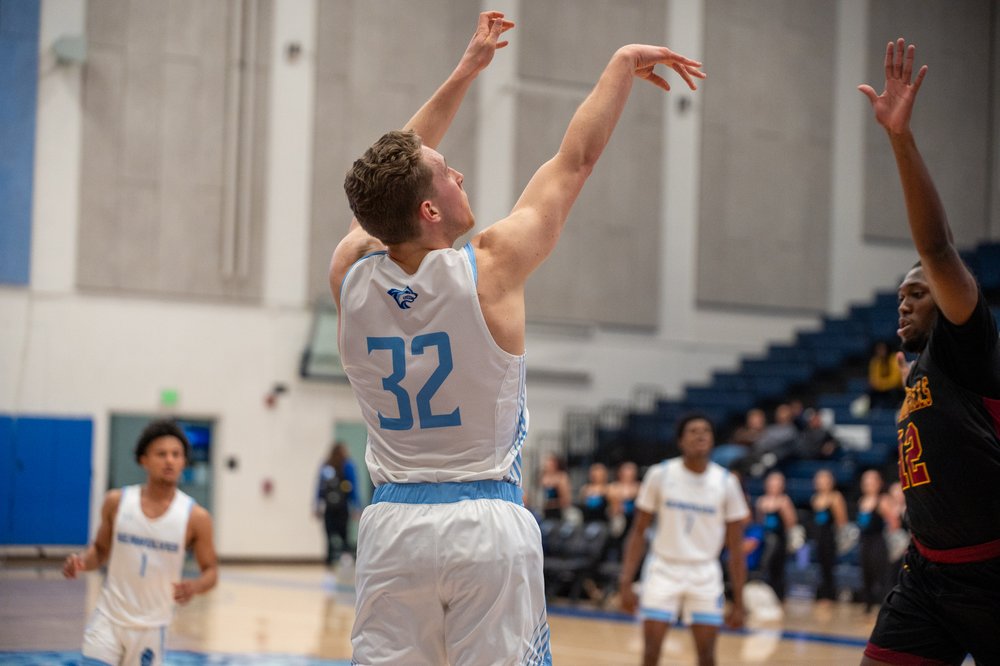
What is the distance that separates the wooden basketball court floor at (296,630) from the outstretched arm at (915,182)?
6500 millimetres

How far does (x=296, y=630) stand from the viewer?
1156 centimetres

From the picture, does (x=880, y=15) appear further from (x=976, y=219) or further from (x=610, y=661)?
(x=610, y=661)

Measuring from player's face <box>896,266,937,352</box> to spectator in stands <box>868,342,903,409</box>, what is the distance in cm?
1449

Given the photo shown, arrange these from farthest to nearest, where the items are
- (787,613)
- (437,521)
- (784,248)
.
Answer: (784,248)
(787,613)
(437,521)

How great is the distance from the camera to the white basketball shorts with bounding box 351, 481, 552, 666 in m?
3.04

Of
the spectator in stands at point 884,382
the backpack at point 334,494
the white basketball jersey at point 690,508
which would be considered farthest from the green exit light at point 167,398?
the white basketball jersey at point 690,508

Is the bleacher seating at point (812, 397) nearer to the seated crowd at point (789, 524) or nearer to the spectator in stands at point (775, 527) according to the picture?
the seated crowd at point (789, 524)

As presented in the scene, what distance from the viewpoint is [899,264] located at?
80.1 feet

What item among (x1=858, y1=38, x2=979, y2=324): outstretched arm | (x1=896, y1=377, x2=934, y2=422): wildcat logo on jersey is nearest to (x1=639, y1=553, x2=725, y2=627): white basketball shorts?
(x1=896, y1=377, x2=934, y2=422): wildcat logo on jersey

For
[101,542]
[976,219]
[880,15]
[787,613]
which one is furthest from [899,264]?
[101,542]

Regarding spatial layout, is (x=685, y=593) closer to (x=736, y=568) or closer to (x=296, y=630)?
(x=736, y=568)

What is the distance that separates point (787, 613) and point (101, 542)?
1038 cm

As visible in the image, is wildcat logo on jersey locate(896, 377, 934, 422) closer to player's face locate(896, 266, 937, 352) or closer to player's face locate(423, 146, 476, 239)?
player's face locate(896, 266, 937, 352)

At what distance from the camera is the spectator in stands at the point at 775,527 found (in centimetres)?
1544
